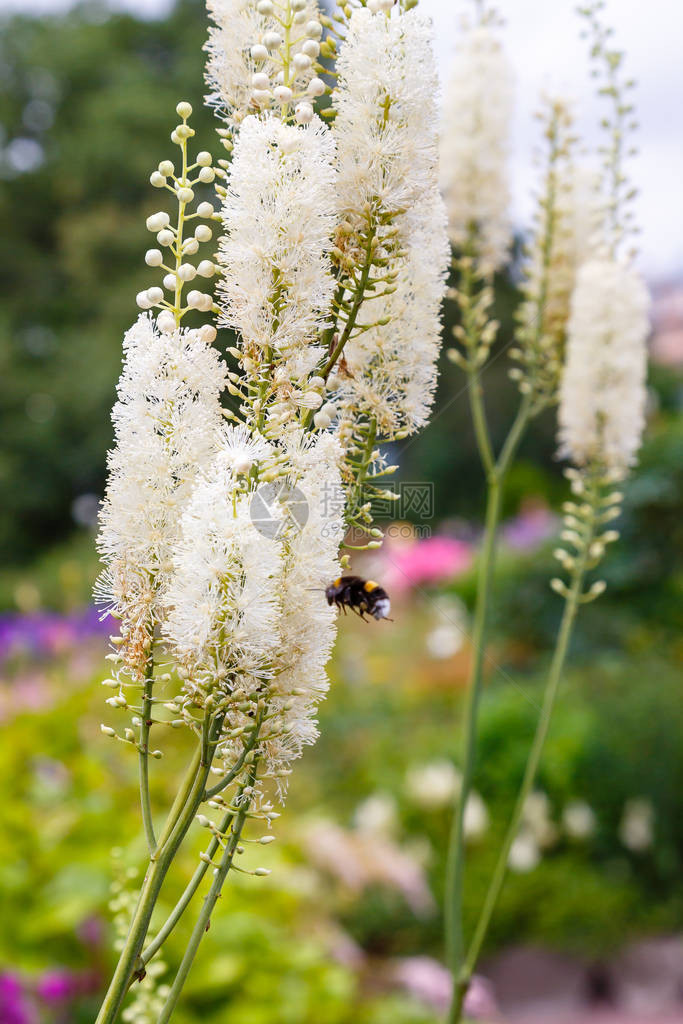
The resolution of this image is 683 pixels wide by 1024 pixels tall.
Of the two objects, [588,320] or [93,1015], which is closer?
[588,320]

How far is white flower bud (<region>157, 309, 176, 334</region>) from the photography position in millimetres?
850

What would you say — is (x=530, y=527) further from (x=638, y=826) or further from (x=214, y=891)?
(x=214, y=891)

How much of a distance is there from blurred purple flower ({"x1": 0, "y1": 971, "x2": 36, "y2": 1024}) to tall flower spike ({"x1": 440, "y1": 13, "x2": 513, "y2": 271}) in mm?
1928

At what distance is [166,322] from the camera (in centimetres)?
85

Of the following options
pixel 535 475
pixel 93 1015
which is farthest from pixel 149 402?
pixel 535 475

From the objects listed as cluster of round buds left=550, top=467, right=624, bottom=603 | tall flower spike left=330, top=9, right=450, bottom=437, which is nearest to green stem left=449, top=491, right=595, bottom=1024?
cluster of round buds left=550, top=467, right=624, bottom=603

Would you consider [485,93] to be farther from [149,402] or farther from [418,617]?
[418,617]

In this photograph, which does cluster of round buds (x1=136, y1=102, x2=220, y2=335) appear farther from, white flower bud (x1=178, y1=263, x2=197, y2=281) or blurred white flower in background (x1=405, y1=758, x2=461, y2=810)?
blurred white flower in background (x1=405, y1=758, x2=461, y2=810)

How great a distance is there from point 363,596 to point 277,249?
461 mm

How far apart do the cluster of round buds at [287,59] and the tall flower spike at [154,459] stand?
0.76 ft

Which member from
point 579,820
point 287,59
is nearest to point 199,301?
point 287,59

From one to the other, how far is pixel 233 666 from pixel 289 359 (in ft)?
0.88

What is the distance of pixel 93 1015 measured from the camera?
236cm

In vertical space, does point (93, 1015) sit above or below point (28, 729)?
below
